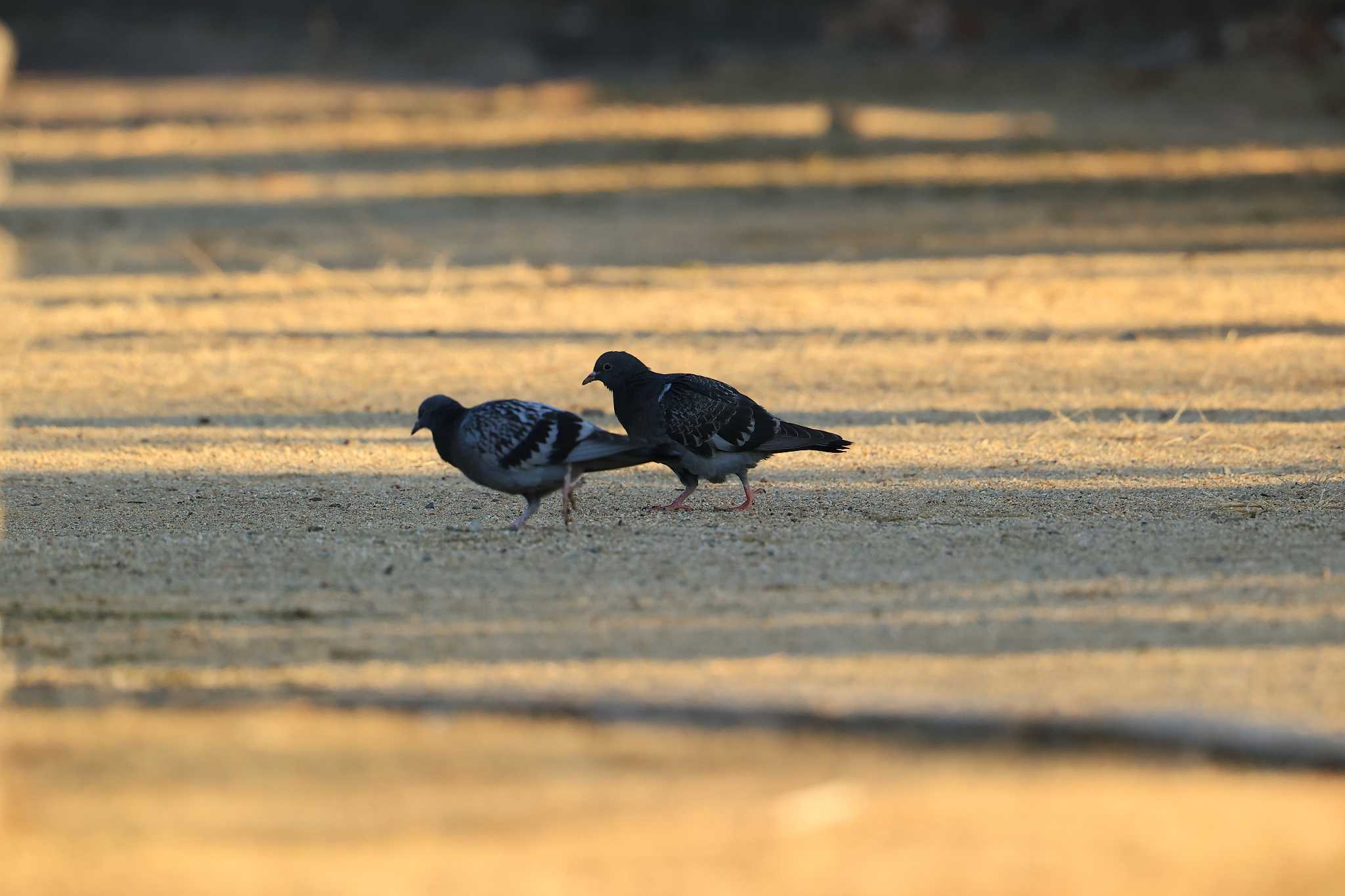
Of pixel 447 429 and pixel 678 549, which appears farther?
pixel 447 429

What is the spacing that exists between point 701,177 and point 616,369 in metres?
13.9

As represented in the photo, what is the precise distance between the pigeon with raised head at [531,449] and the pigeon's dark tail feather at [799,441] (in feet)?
2.05

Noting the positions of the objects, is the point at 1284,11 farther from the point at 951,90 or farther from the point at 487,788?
the point at 487,788

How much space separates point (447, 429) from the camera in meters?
7.56

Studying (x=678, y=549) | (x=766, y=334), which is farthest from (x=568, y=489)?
(x=766, y=334)

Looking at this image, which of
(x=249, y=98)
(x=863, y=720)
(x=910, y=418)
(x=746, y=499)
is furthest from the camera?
(x=249, y=98)

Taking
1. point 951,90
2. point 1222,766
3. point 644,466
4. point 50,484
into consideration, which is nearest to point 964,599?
point 1222,766

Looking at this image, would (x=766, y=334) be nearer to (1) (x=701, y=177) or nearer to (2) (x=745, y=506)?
(2) (x=745, y=506)

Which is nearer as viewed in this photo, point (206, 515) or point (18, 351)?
point (206, 515)

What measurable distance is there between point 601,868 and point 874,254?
509 inches

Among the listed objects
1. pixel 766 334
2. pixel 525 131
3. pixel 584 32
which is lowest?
pixel 766 334

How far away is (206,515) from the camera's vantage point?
7.88 m

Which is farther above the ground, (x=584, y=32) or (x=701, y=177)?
(x=584, y=32)

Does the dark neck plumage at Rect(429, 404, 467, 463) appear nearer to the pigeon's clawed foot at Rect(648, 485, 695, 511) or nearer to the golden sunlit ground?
the golden sunlit ground
